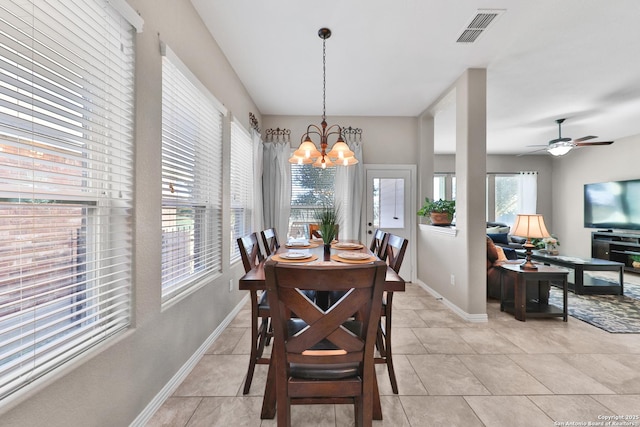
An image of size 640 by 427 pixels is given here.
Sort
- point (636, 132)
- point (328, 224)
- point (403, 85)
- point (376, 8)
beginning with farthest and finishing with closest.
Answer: point (636, 132) < point (403, 85) < point (328, 224) < point (376, 8)

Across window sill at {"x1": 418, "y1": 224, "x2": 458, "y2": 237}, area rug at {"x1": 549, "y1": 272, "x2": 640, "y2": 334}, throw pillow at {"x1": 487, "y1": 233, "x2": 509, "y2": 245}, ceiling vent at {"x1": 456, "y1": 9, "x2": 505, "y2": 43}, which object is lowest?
area rug at {"x1": 549, "y1": 272, "x2": 640, "y2": 334}

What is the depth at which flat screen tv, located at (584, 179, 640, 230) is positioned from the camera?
547cm

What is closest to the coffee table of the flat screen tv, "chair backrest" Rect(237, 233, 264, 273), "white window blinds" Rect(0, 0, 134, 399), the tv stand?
the tv stand

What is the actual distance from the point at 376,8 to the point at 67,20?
1937 mm

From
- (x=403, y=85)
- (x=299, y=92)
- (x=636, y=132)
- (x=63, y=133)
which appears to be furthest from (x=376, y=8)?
(x=636, y=132)

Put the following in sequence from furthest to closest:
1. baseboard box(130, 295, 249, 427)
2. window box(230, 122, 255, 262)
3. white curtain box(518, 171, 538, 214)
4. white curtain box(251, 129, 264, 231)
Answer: white curtain box(518, 171, 538, 214) < white curtain box(251, 129, 264, 231) < window box(230, 122, 255, 262) < baseboard box(130, 295, 249, 427)

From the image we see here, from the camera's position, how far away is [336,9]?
2.16 metres

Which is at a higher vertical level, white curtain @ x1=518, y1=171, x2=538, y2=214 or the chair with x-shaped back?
white curtain @ x1=518, y1=171, x2=538, y2=214

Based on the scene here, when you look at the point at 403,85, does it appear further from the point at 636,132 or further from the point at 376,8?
the point at 636,132

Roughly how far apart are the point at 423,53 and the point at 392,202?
7.50 ft

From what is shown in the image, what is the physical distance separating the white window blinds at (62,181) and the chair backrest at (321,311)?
82cm

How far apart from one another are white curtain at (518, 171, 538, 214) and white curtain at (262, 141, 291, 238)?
6508 mm

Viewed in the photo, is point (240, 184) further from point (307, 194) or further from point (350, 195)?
point (350, 195)

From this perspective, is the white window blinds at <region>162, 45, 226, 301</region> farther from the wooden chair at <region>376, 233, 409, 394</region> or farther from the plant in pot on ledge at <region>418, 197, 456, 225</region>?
the plant in pot on ledge at <region>418, 197, 456, 225</region>
